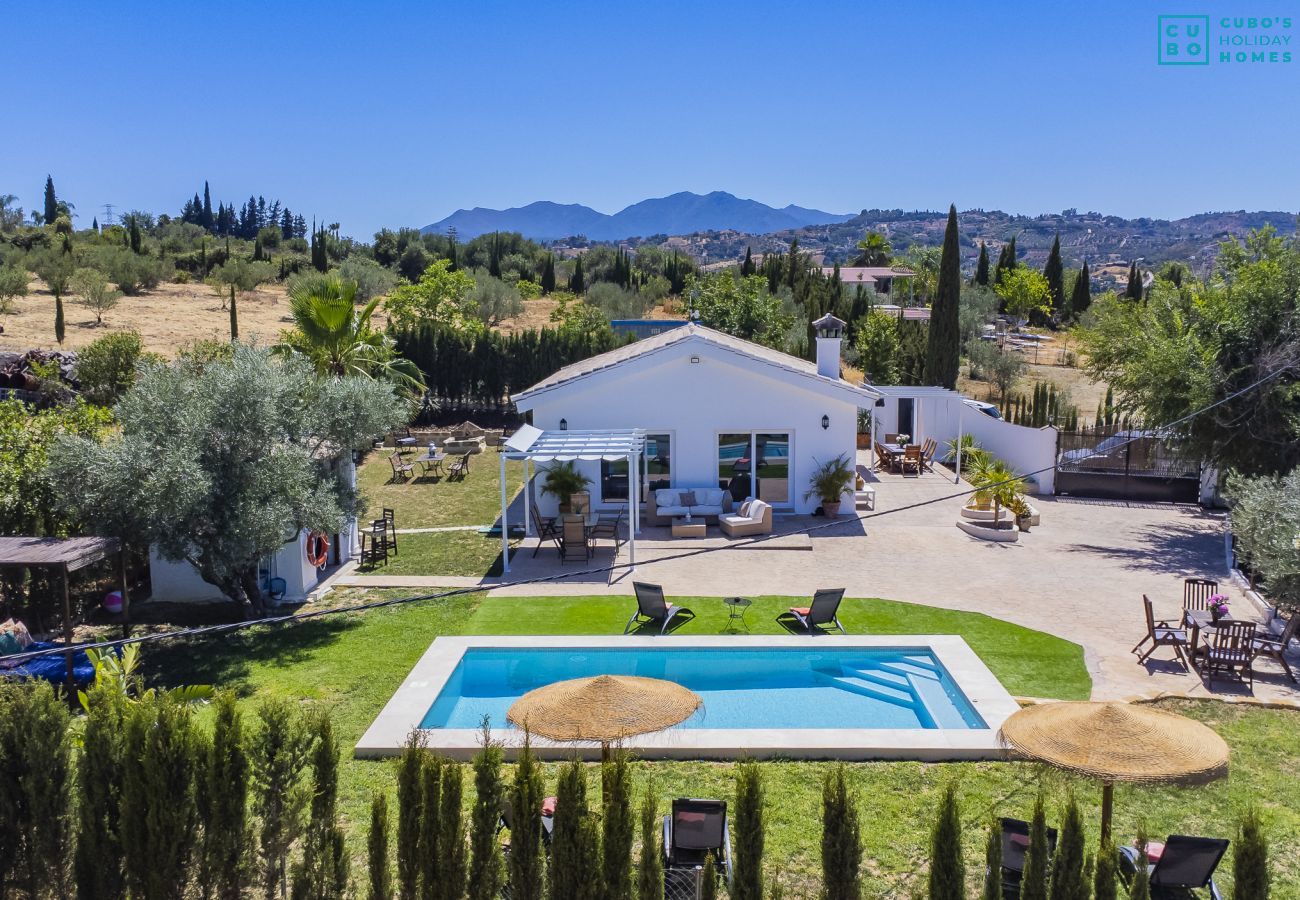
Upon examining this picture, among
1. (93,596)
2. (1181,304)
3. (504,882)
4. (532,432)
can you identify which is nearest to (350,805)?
(504,882)

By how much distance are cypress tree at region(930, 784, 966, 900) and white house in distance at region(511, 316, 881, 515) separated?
16.5m

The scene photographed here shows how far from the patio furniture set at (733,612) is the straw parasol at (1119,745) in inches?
243

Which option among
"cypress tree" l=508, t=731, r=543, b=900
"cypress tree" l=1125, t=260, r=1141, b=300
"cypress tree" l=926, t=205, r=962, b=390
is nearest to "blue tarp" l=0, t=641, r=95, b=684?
"cypress tree" l=508, t=731, r=543, b=900

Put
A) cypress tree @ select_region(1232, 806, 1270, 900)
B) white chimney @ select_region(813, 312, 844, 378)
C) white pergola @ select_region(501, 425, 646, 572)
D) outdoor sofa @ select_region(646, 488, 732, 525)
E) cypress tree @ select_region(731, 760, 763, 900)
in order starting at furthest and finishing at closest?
white chimney @ select_region(813, 312, 844, 378) < outdoor sofa @ select_region(646, 488, 732, 525) < white pergola @ select_region(501, 425, 646, 572) < cypress tree @ select_region(731, 760, 763, 900) < cypress tree @ select_region(1232, 806, 1270, 900)

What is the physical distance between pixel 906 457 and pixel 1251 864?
23.0 meters

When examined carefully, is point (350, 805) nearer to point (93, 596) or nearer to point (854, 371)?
point (93, 596)

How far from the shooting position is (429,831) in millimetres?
7059

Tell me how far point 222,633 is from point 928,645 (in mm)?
10919

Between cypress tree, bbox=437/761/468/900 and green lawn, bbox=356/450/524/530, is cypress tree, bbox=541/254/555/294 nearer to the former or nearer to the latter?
green lawn, bbox=356/450/524/530

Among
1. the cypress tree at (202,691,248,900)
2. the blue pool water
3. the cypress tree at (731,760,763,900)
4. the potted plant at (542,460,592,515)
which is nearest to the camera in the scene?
the cypress tree at (731,760,763,900)

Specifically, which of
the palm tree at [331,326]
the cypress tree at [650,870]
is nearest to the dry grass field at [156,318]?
the palm tree at [331,326]

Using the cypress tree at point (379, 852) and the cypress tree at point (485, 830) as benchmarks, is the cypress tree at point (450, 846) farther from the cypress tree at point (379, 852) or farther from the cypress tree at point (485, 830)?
the cypress tree at point (379, 852)

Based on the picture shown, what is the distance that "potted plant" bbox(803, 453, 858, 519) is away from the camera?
74.0ft

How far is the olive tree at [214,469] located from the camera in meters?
13.2
